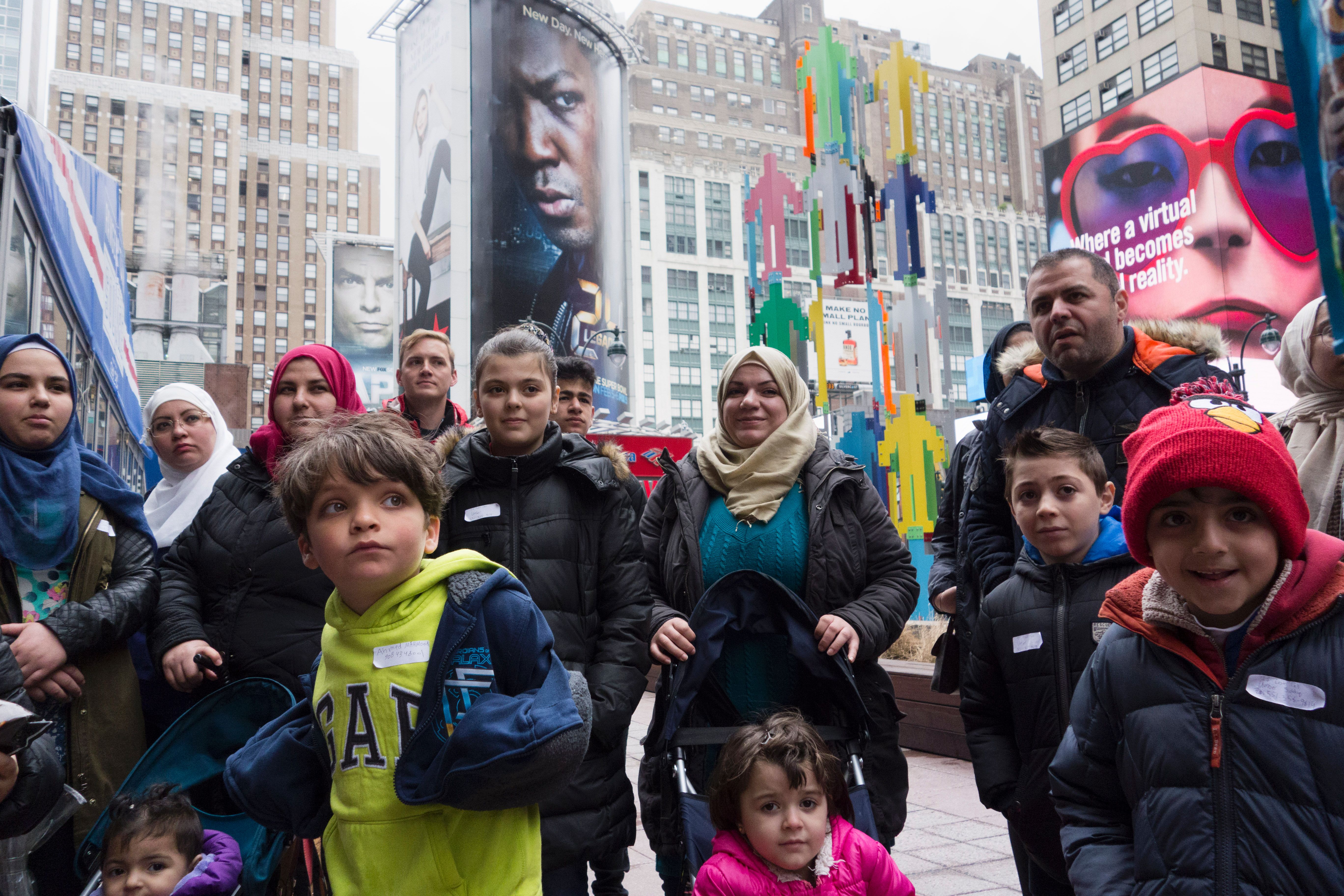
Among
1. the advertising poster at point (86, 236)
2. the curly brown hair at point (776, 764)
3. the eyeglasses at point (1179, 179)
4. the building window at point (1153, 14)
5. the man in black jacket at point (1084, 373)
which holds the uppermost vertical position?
the building window at point (1153, 14)

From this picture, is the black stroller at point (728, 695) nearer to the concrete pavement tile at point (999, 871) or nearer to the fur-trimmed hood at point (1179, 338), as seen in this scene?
the fur-trimmed hood at point (1179, 338)

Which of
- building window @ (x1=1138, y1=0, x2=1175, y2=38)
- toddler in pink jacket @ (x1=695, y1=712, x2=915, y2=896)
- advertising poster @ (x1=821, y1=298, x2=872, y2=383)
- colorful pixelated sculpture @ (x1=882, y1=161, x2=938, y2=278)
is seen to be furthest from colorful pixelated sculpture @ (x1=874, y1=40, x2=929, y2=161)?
building window @ (x1=1138, y1=0, x2=1175, y2=38)

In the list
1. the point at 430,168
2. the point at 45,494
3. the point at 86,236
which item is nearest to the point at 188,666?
the point at 45,494

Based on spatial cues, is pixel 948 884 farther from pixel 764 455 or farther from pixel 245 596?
pixel 245 596

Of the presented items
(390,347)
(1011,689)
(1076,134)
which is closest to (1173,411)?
(1011,689)

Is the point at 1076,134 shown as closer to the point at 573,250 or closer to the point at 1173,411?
the point at 573,250

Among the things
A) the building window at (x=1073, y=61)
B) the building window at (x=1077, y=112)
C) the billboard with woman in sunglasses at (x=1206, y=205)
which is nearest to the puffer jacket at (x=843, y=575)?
the billboard with woman in sunglasses at (x=1206, y=205)

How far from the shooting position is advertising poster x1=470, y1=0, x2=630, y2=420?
3634cm

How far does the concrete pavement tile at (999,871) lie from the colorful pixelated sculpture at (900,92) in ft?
46.0

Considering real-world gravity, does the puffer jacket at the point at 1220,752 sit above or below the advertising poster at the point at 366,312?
below

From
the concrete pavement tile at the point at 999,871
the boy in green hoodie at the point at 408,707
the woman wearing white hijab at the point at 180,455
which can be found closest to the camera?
the boy in green hoodie at the point at 408,707

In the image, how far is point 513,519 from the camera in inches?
120

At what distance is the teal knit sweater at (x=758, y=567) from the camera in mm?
3070

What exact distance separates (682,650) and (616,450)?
2.83ft
